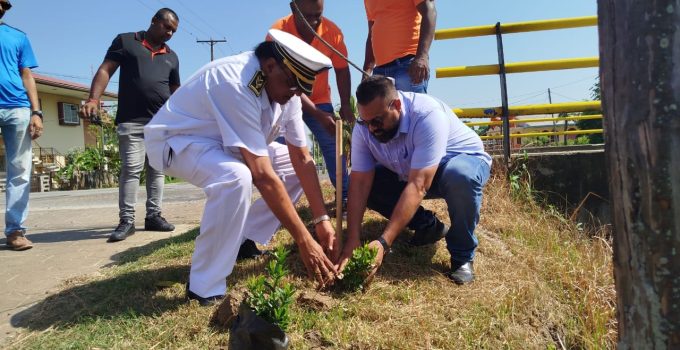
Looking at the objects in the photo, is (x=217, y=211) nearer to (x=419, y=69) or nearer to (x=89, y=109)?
(x=419, y=69)

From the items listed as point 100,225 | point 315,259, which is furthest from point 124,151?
point 315,259

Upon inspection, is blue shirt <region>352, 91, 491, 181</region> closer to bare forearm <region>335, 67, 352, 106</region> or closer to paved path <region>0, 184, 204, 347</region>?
bare forearm <region>335, 67, 352, 106</region>

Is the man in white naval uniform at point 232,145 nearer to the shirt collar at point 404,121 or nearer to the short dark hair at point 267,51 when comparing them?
the short dark hair at point 267,51

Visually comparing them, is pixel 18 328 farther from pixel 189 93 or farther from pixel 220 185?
pixel 189 93

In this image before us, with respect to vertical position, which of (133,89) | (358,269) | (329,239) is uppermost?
(133,89)

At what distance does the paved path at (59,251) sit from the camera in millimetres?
3092

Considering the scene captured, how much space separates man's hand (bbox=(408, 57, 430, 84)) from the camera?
377 centimetres

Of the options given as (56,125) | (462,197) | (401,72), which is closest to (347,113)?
(401,72)

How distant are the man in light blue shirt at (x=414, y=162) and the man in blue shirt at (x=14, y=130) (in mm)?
2811

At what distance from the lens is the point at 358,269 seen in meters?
2.68

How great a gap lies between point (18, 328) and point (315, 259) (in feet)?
5.12

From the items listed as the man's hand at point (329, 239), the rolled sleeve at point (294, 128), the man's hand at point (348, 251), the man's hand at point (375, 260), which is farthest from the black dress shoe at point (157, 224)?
the man's hand at point (375, 260)

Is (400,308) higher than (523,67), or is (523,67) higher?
(523,67)

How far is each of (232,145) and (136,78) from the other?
7.64 feet
